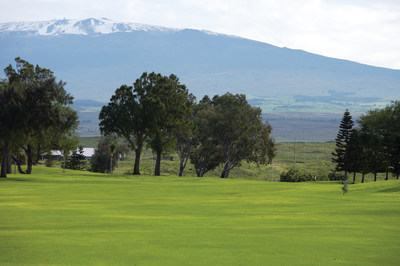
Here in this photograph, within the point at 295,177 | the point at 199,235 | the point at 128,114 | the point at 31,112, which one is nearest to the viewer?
the point at 199,235

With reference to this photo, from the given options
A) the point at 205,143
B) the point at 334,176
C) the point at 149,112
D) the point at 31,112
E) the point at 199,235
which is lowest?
the point at 199,235

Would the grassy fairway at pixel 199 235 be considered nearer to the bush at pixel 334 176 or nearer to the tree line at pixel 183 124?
the tree line at pixel 183 124

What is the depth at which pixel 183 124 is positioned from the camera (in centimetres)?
8544

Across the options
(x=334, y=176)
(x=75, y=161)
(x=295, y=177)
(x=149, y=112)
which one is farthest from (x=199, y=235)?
(x=75, y=161)

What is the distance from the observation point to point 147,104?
81750mm

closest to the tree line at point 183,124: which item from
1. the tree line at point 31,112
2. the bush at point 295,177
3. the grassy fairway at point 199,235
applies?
the bush at point 295,177

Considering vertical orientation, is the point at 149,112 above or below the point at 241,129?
above

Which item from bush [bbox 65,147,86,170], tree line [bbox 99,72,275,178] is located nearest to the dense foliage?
tree line [bbox 99,72,275,178]

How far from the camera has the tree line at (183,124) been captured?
82.8 metres

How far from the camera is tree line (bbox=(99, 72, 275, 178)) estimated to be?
8281 centimetres

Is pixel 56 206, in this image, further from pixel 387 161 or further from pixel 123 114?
pixel 387 161

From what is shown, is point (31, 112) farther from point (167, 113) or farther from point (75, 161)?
point (75, 161)

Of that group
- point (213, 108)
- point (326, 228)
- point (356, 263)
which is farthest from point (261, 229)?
point (213, 108)

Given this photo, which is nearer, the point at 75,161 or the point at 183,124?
the point at 183,124
